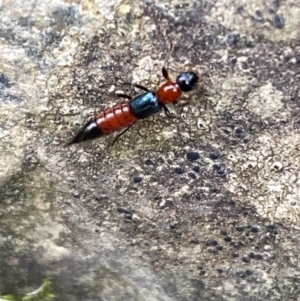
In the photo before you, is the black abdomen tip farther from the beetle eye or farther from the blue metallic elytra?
the beetle eye

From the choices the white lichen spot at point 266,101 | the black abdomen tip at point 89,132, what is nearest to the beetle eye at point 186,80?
the white lichen spot at point 266,101

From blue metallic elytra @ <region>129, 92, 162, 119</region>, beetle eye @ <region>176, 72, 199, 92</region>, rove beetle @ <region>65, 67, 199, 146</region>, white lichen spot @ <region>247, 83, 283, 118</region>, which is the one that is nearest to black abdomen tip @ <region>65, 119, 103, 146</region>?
rove beetle @ <region>65, 67, 199, 146</region>

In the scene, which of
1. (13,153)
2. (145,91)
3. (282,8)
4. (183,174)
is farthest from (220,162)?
(13,153)

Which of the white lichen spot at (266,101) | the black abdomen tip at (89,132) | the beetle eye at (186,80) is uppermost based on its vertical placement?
the black abdomen tip at (89,132)

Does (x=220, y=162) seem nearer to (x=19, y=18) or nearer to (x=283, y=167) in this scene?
(x=283, y=167)

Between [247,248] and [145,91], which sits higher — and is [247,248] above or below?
below

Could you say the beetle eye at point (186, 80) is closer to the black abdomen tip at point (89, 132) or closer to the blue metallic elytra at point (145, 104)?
the blue metallic elytra at point (145, 104)
